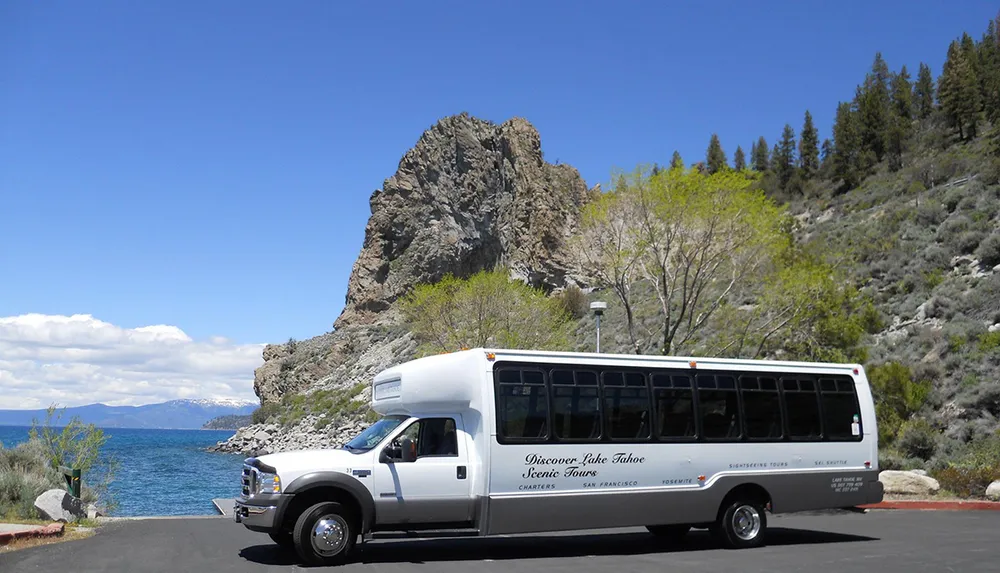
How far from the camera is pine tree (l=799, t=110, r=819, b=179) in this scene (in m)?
89.7

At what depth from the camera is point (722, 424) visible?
13.9 metres

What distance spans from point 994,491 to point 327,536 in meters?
17.3

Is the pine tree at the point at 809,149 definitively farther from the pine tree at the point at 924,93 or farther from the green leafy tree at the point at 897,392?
the green leafy tree at the point at 897,392

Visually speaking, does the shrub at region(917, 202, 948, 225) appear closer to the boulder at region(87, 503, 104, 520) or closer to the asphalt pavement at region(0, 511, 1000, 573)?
the asphalt pavement at region(0, 511, 1000, 573)

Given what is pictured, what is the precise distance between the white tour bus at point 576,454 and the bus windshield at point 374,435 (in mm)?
Result: 33

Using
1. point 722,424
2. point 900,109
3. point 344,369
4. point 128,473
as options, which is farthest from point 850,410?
point 344,369

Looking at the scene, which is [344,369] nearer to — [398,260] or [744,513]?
[398,260]

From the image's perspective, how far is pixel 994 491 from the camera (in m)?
20.2

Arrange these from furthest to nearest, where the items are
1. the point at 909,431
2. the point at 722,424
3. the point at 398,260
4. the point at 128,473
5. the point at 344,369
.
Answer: the point at 398,260
the point at 344,369
the point at 128,473
the point at 909,431
the point at 722,424

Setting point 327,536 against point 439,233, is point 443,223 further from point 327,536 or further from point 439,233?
point 327,536

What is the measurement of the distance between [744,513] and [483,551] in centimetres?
457

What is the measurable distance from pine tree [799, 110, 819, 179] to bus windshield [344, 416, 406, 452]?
84423 millimetres

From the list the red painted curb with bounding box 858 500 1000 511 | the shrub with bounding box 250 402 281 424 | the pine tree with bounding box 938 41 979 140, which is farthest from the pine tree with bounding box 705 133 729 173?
the red painted curb with bounding box 858 500 1000 511

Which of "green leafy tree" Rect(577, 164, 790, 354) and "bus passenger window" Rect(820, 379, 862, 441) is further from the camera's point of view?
"green leafy tree" Rect(577, 164, 790, 354)
